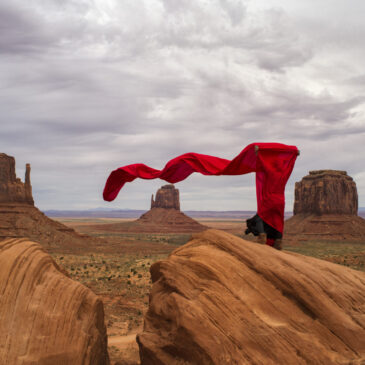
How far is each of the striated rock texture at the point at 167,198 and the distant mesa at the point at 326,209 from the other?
54145 millimetres

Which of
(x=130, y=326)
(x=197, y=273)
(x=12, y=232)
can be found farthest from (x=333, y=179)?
(x=197, y=273)

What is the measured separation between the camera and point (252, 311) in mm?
7352

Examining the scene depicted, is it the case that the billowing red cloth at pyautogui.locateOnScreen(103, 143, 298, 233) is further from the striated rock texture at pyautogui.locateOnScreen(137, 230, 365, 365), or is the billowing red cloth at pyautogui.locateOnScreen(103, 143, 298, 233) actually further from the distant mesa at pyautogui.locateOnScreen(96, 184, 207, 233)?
the distant mesa at pyautogui.locateOnScreen(96, 184, 207, 233)

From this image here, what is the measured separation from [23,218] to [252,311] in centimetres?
5491

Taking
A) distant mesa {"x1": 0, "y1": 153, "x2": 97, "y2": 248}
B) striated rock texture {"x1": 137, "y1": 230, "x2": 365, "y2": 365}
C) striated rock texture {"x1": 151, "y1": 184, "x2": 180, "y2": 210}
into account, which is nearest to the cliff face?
distant mesa {"x1": 0, "y1": 153, "x2": 97, "y2": 248}

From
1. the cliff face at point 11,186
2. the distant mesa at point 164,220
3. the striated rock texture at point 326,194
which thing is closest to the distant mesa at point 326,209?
the striated rock texture at point 326,194

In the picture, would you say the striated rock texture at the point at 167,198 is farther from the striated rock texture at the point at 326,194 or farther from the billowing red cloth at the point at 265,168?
the billowing red cloth at the point at 265,168

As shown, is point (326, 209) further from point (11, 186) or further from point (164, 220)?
point (11, 186)

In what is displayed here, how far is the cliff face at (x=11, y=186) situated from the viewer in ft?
191

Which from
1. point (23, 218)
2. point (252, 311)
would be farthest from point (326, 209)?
point (252, 311)

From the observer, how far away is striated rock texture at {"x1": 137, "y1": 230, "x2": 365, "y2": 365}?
6949 millimetres

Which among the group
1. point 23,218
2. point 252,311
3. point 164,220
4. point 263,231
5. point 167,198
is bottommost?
point 164,220

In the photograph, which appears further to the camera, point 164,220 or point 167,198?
point 167,198

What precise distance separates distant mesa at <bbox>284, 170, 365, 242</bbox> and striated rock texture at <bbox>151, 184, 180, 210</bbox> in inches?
2132
